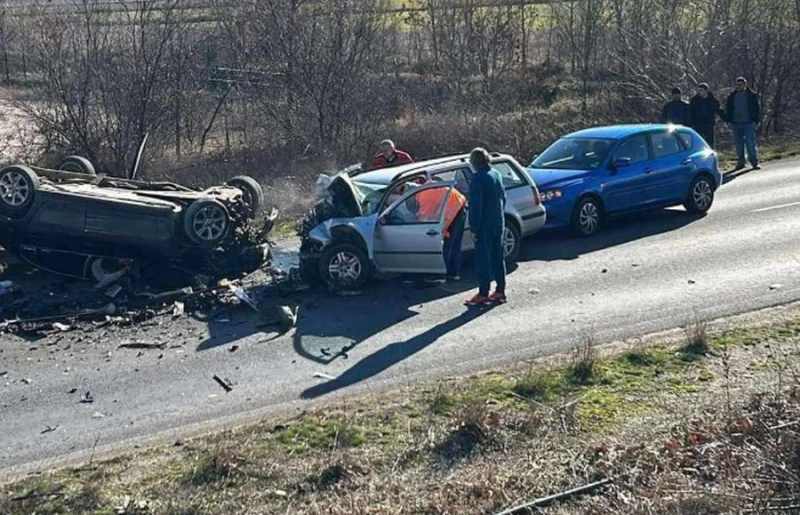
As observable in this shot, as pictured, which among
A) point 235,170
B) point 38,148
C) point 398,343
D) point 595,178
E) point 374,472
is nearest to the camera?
point 374,472

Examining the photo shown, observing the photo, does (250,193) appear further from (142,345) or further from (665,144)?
(665,144)

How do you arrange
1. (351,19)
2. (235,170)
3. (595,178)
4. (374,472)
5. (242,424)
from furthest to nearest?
(351,19)
(235,170)
(595,178)
(242,424)
(374,472)

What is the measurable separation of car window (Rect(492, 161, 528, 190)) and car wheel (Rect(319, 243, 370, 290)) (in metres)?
2.86

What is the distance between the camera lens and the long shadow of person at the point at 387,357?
394 inches

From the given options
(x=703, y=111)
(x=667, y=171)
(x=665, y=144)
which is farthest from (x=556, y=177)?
(x=703, y=111)

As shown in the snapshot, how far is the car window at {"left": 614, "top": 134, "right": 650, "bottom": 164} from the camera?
1714 centimetres

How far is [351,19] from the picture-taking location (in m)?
26.3

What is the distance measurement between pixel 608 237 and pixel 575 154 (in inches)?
70.1

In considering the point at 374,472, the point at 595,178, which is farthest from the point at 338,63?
the point at 374,472

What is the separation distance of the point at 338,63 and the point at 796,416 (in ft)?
63.3

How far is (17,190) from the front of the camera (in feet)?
45.8

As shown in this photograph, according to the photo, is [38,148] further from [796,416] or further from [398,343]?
[796,416]

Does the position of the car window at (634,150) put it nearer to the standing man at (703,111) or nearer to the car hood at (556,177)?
the car hood at (556,177)

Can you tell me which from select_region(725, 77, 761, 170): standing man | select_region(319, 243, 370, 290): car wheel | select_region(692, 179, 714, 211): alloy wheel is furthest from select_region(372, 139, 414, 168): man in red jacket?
select_region(725, 77, 761, 170): standing man
